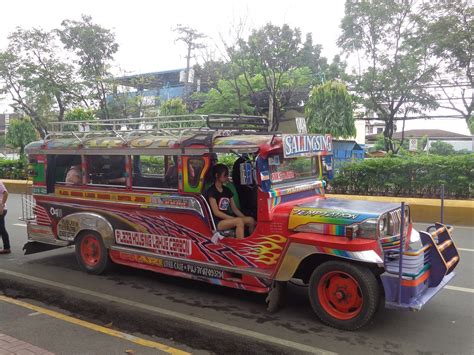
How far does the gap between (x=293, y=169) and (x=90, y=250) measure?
326cm

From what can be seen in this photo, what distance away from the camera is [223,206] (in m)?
5.15

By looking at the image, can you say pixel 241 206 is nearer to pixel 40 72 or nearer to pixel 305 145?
pixel 305 145

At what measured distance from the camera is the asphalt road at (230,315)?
3.94 m

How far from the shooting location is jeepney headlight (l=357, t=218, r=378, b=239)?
13.3ft

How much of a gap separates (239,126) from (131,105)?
59.8 ft

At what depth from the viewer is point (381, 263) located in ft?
13.0

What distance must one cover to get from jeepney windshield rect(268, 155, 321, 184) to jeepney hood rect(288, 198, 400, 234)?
1.34 ft

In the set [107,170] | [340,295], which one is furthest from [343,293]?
[107,170]

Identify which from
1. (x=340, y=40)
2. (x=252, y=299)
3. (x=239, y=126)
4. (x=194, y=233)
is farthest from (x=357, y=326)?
(x=340, y=40)

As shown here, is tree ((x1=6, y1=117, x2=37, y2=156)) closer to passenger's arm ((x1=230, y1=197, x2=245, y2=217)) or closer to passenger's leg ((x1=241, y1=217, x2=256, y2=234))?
passenger's arm ((x1=230, y1=197, x2=245, y2=217))

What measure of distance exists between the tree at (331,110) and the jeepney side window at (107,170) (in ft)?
44.8

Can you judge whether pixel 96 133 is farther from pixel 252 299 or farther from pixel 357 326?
pixel 357 326

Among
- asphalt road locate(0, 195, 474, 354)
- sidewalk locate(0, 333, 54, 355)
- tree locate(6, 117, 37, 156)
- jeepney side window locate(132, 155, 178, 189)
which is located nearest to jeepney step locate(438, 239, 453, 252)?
asphalt road locate(0, 195, 474, 354)

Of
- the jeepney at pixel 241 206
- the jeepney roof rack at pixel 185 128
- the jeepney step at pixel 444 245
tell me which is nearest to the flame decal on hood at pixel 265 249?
the jeepney at pixel 241 206
